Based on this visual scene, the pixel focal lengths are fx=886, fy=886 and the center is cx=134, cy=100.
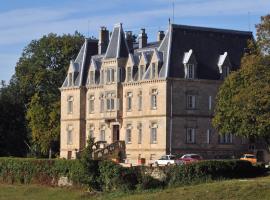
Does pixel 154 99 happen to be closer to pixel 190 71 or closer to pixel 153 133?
pixel 153 133

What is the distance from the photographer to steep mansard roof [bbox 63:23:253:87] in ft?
301

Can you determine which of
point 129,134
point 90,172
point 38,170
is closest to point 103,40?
point 129,134

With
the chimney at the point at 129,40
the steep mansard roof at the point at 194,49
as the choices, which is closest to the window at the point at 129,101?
the steep mansard roof at the point at 194,49

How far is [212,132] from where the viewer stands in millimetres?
93062

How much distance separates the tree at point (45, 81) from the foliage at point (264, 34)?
173 ft

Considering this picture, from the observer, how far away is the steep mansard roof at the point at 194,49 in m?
91.7

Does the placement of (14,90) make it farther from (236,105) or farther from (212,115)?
(236,105)

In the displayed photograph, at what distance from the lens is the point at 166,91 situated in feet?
296

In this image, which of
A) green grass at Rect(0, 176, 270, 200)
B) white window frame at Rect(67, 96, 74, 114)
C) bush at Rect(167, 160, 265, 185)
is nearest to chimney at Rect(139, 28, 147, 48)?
white window frame at Rect(67, 96, 74, 114)

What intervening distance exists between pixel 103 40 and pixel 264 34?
42047 millimetres

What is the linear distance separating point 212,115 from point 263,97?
25.7 meters

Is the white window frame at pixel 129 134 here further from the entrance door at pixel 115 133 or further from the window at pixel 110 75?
the window at pixel 110 75

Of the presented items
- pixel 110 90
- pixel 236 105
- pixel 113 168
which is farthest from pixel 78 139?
pixel 113 168

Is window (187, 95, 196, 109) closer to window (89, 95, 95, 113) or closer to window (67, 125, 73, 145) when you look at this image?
window (89, 95, 95, 113)
